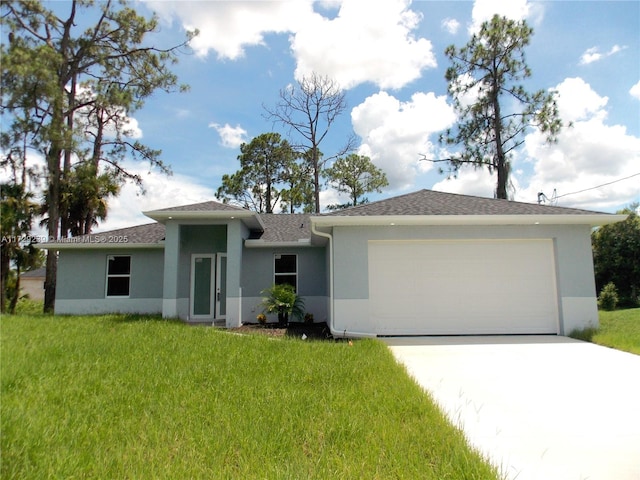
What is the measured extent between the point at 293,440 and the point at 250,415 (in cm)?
72

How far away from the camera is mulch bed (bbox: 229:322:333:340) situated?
32.7 ft

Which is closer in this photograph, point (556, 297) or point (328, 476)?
point (328, 476)

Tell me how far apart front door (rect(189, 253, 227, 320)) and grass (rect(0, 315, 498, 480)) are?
646 centimetres

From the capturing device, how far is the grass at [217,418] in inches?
115

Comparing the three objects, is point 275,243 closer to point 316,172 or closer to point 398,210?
point 398,210

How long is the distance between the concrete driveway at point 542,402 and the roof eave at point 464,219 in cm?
315

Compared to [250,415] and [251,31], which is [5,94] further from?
[250,415]

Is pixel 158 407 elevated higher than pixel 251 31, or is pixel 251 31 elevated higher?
pixel 251 31

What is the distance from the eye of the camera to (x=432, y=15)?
33.0 ft

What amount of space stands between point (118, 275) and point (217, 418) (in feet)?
38.8

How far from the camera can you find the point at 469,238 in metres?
9.87

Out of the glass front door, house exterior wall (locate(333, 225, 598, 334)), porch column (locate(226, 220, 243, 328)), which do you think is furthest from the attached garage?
the glass front door

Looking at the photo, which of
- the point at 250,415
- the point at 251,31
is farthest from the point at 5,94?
the point at 250,415

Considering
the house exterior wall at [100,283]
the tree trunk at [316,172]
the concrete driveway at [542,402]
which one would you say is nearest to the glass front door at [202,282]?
the house exterior wall at [100,283]
